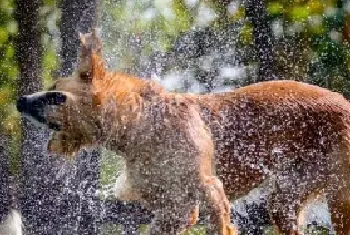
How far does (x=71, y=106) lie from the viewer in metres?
4.76

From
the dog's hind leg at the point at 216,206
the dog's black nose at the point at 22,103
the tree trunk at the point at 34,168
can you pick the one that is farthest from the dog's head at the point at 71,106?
the tree trunk at the point at 34,168

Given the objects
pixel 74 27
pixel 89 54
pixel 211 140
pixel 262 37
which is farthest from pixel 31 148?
pixel 262 37

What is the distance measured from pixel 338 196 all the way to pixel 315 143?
35 cm

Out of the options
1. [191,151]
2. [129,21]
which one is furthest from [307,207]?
[129,21]

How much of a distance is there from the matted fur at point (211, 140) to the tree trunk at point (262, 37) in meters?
5.39

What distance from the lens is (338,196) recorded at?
5.19 metres

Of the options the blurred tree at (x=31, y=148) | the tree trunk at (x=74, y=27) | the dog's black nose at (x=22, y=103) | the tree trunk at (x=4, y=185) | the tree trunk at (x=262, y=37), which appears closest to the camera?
the dog's black nose at (x=22, y=103)

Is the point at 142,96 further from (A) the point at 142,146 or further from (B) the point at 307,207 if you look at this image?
(B) the point at 307,207

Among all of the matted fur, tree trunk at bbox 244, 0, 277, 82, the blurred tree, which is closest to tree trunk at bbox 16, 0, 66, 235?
the blurred tree

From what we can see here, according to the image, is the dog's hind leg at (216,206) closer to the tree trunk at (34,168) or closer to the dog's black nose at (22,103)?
the dog's black nose at (22,103)

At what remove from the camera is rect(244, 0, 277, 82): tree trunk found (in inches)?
433

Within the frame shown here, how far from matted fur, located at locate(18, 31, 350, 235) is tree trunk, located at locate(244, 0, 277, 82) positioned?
539 cm

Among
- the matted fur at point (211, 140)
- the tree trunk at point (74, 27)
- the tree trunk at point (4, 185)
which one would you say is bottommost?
the matted fur at point (211, 140)

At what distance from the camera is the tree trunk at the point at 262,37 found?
36.1 feet
